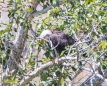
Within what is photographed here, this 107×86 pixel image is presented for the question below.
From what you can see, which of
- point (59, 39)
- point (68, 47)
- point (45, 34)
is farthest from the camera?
point (59, 39)

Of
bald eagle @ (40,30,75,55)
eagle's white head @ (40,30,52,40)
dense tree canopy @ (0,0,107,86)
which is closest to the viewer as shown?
dense tree canopy @ (0,0,107,86)

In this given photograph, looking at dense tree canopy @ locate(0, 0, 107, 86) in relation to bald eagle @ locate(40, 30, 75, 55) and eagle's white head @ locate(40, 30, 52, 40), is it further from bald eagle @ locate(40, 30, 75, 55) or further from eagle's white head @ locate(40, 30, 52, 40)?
bald eagle @ locate(40, 30, 75, 55)

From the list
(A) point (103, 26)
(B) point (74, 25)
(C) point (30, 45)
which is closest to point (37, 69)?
(C) point (30, 45)

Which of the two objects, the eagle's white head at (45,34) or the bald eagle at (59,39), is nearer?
the eagle's white head at (45,34)

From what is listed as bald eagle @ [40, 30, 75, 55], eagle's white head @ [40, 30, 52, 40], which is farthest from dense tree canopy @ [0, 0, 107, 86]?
bald eagle @ [40, 30, 75, 55]

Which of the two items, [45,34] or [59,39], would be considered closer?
[45,34]

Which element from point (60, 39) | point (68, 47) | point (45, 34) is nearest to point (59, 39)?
point (60, 39)

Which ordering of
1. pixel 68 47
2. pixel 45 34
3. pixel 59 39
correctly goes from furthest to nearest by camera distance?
pixel 59 39
pixel 45 34
pixel 68 47

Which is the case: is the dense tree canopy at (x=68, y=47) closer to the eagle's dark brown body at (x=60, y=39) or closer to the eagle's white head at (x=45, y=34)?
the eagle's white head at (x=45, y=34)

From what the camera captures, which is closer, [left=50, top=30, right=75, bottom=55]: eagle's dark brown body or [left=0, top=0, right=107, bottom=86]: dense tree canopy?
[left=0, top=0, right=107, bottom=86]: dense tree canopy

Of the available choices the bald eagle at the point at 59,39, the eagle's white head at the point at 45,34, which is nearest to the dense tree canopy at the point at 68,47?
the eagle's white head at the point at 45,34

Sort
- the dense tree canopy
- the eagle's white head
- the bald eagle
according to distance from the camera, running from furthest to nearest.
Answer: the bald eagle → the eagle's white head → the dense tree canopy

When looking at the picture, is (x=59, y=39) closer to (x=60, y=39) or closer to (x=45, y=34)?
(x=60, y=39)

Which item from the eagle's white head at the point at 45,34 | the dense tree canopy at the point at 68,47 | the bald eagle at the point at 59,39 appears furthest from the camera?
the bald eagle at the point at 59,39
